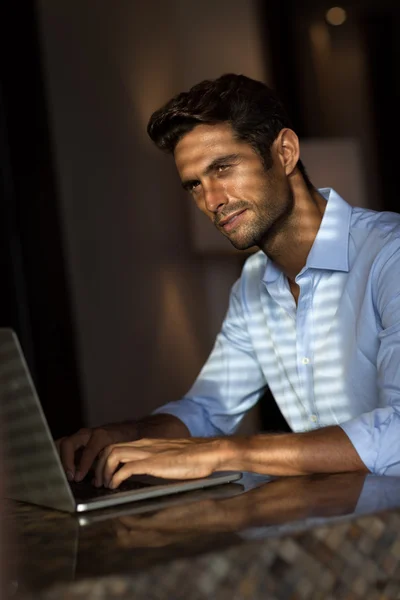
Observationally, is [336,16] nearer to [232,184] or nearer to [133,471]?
[232,184]

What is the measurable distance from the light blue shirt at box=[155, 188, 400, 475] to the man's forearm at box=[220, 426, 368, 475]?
0.04m

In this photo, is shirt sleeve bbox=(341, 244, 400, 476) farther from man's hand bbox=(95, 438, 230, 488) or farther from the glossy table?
the glossy table

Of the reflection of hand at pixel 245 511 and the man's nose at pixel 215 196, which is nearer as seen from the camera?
the reflection of hand at pixel 245 511

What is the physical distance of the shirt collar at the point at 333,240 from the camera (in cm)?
186

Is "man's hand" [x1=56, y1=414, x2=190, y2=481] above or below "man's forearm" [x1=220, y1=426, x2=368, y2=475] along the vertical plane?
below

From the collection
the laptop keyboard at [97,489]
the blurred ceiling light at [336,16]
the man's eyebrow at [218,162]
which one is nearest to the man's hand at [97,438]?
the laptop keyboard at [97,489]

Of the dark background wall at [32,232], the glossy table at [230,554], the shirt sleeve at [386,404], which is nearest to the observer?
the glossy table at [230,554]

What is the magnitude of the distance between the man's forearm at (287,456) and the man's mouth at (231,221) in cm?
74

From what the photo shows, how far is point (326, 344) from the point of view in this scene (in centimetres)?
188

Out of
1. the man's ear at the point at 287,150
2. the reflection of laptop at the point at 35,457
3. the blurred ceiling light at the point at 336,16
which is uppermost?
the blurred ceiling light at the point at 336,16

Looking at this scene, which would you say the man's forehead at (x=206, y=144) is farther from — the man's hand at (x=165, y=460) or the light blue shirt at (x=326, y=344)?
the man's hand at (x=165, y=460)

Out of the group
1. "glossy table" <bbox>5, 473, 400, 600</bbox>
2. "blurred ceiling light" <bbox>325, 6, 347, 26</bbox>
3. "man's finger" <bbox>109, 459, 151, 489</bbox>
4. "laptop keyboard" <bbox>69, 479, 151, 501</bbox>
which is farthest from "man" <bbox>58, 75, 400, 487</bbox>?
"blurred ceiling light" <bbox>325, 6, 347, 26</bbox>

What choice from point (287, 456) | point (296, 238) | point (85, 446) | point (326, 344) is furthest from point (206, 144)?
point (287, 456)

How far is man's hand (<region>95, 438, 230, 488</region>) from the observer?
1.28 m
